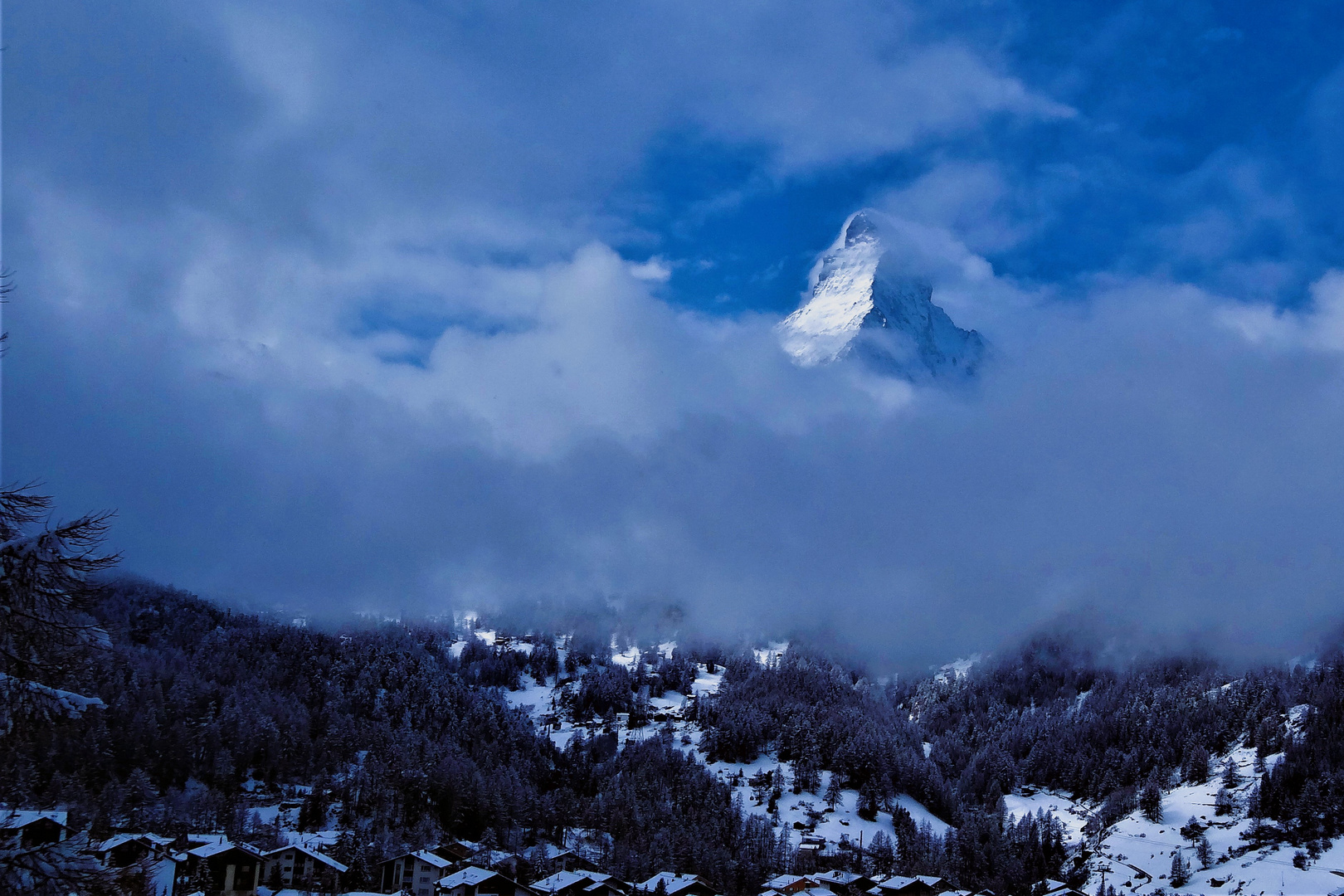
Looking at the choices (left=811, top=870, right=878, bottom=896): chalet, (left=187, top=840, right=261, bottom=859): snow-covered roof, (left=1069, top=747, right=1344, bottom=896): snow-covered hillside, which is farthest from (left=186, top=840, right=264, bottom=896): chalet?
(left=1069, top=747, right=1344, bottom=896): snow-covered hillside

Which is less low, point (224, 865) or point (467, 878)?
point (224, 865)

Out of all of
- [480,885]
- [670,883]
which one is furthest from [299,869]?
[670,883]

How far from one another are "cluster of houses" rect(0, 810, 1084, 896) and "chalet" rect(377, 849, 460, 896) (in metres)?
0.10

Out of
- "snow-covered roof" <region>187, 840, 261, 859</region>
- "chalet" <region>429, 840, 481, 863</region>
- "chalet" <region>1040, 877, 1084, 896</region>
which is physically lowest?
"chalet" <region>1040, 877, 1084, 896</region>

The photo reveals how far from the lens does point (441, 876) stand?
115 meters

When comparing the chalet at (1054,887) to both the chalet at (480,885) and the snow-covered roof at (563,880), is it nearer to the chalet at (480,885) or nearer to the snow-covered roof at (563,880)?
the snow-covered roof at (563,880)

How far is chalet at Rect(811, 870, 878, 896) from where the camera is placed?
427 ft

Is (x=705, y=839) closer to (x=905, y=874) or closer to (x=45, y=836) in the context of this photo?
(x=905, y=874)

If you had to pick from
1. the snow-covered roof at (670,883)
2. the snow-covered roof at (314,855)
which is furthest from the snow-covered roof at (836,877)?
the snow-covered roof at (314,855)

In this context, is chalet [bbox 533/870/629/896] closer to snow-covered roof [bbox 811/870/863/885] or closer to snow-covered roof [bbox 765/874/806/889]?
snow-covered roof [bbox 765/874/806/889]

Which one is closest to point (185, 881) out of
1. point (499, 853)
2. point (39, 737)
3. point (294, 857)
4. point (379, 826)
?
point (294, 857)

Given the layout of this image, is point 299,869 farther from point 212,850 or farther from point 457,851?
point 457,851

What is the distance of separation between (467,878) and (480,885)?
73.3 inches

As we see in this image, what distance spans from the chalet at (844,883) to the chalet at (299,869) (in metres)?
63.2
